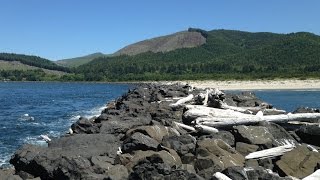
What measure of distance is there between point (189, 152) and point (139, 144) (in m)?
1.35

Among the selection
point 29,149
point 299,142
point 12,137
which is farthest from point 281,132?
point 12,137

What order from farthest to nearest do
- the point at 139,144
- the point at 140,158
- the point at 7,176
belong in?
the point at 139,144 < the point at 140,158 < the point at 7,176

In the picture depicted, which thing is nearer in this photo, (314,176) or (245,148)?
(314,176)

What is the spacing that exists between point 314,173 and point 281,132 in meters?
3.63

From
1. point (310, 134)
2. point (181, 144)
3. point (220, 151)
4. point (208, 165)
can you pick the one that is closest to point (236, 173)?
point (208, 165)

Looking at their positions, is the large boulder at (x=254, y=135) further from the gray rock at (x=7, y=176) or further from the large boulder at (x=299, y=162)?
the gray rock at (x=7, y=176)

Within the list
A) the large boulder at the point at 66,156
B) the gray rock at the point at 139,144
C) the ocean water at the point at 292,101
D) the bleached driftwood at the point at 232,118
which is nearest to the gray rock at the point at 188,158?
the gray rock at the point at 139,144

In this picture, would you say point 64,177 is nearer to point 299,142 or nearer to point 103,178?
point 103,178

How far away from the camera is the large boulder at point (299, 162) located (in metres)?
11.2

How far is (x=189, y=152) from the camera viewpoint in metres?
12.4

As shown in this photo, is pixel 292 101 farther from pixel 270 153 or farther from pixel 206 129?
pixel 270 153

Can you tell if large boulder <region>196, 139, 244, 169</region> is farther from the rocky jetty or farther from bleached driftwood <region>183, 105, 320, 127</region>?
bleached driftwood <region>183, 105, 320, 127</region>

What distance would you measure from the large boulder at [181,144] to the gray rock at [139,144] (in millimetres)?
291

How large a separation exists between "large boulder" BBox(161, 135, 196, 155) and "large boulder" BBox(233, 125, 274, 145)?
1.55 meters
